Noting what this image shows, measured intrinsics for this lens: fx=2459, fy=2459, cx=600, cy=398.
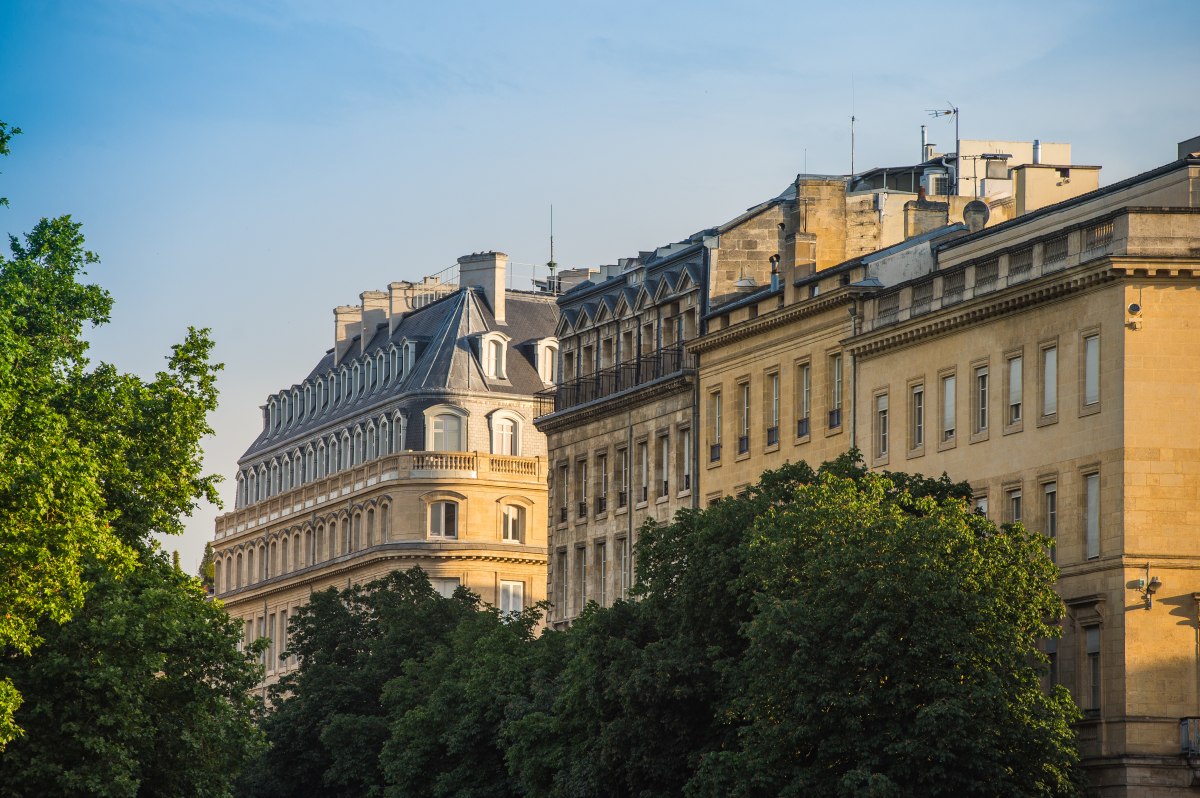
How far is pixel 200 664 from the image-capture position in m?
58.2

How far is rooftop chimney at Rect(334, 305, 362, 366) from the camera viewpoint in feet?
436

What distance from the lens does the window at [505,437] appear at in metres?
118

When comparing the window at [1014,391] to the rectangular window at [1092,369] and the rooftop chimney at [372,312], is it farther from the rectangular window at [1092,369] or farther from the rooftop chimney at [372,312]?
the rooftop chimney at [372,312]

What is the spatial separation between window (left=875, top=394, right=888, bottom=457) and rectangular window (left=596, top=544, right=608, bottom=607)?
756 inches

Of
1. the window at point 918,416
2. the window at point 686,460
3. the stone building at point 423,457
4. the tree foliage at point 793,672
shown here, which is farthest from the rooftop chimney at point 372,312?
the window at point 918,416

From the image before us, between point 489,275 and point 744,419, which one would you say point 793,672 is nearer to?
point 744,419

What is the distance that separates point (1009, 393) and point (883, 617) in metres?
13.0

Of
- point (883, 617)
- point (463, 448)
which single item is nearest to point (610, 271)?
point (463, 448)

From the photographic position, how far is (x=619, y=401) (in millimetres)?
84062

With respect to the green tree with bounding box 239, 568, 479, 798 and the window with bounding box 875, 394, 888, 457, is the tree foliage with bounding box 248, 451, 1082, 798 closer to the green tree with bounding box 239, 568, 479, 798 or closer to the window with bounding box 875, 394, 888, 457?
the window with bounding box 875, 394, 888, 457

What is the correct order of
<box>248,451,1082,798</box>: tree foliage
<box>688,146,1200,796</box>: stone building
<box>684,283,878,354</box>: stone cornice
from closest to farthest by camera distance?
<box>248,451,1082,798</box>: tree foliage
<box>688,146,1200,796</box>: stone building
<box>684,283,878,354</box>: stone cornice

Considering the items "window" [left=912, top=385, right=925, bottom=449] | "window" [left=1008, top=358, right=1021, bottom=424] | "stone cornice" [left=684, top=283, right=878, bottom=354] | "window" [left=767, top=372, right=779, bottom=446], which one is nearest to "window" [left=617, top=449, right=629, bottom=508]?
"stone cornice" [left=684, top=283, right=878, bottom=354]

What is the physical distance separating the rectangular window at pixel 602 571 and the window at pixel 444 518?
30.8 metres

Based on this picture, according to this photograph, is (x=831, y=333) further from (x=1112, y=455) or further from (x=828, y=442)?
(x=1112, y=455)
